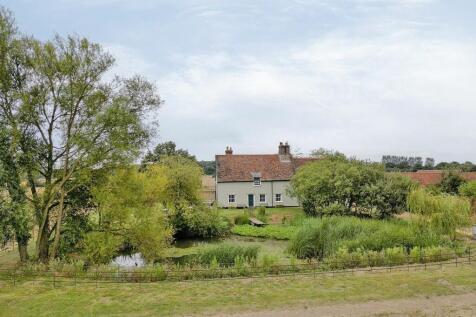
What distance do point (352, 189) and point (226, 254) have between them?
17.3m

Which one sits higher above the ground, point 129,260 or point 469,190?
point 469,190

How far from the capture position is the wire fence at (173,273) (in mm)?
18156

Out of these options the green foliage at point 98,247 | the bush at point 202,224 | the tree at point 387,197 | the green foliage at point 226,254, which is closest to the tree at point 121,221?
the green foliage at point 98,247

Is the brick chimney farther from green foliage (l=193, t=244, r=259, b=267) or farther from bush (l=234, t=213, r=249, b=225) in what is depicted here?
green foliage (l=193, t=244, r=259, b=267)

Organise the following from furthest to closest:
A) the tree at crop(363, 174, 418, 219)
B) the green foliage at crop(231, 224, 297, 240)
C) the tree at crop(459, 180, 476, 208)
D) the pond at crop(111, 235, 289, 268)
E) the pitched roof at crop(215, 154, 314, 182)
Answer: the pitched roof at crop(215, 154, 314, 182)
the tree at crop(459, 180, 476, 208)
the tree at crop(363, 174, 418, 219)
the green foliage at crop(231, 224, 297, 240)
the pond at crop(111, 235, 289, 268)

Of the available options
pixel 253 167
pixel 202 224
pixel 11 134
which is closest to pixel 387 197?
pixel 202 224

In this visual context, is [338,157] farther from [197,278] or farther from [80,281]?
[80,281]

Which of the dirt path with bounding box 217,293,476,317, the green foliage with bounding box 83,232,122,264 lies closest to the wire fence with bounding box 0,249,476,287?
the green foliage with bounding box 83,232,122,264

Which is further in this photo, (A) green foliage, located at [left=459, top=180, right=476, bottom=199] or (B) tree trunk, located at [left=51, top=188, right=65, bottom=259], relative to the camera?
(A) green foliage, located at [left=459, top=180, right=476, bottom=199]

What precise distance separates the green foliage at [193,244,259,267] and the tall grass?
341 centimetres

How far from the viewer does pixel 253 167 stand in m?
50.8

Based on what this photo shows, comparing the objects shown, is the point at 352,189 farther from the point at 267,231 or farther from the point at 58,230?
the point at 58,230

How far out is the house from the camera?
162 ft

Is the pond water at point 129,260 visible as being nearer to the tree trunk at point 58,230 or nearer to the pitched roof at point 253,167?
the tree trunk at point 58,230
